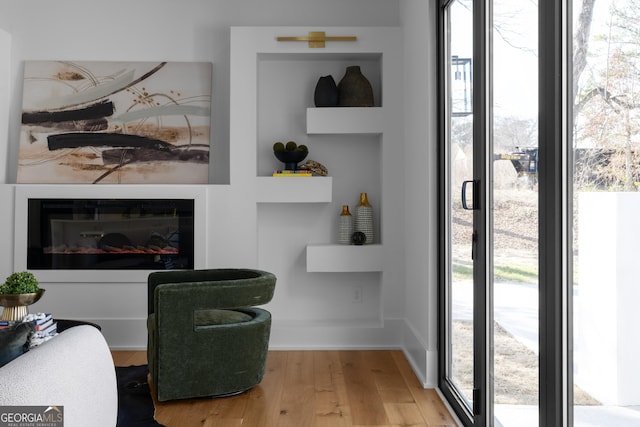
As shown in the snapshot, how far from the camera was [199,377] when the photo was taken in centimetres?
324

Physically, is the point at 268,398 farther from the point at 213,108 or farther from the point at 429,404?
the point at 213,108

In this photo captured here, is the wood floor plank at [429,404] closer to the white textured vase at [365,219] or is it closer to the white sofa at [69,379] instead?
the white textured vase at [365,219]

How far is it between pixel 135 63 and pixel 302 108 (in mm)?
1342

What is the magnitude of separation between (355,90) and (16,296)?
8.96ft

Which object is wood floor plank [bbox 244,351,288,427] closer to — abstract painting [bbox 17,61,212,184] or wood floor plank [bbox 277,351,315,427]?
wood floor plank [bbox 277,351,315,427]

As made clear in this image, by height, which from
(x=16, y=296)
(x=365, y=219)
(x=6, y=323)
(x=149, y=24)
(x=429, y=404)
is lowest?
(x=429, y=404)

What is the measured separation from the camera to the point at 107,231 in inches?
178

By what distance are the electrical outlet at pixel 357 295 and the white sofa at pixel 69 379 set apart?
2939mm

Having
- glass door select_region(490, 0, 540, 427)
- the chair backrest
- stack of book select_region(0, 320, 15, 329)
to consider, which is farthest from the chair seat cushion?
glass door select_region(490, 0, 540, 427)

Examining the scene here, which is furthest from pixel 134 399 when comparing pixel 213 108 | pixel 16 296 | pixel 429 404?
pixel 213 108

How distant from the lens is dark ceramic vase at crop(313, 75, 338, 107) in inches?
178

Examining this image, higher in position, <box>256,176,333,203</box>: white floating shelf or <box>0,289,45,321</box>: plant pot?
<box>256,176,333,203</box>: white floating shelf

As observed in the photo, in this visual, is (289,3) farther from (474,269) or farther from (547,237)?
(547,237)

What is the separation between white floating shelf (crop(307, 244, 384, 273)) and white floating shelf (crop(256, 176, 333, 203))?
1.24 ft
